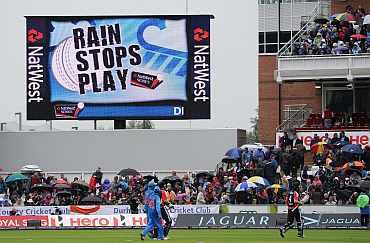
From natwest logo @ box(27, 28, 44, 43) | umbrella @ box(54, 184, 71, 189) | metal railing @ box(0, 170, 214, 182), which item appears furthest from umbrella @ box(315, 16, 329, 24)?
umbrella @ box(54, 184, 71, 189)

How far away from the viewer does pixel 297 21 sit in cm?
6469

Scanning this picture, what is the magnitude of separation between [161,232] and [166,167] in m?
24.7

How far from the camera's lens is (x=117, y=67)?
58031mm

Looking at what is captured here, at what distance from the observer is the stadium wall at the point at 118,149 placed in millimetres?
58406

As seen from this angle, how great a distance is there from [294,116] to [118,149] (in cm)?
1001

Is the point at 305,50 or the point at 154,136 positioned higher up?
the point at 305,50

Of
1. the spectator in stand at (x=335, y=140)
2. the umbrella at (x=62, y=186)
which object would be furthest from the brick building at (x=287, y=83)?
the umbrella at (x=62, y=186)

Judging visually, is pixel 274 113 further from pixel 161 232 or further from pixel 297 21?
pixel 161 232

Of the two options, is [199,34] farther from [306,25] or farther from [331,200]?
[331,200]

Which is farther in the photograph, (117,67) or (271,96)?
(271,96)

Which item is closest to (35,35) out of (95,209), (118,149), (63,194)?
(118,149)

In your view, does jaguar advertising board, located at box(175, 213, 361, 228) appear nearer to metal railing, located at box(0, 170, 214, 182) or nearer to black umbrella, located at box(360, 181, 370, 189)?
black umbrella, located at box(360, 181, 370, 189)

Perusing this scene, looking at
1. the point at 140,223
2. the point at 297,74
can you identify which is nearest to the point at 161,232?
the point at 140,223

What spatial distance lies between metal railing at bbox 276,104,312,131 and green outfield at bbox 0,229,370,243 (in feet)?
Answer: 54.9
